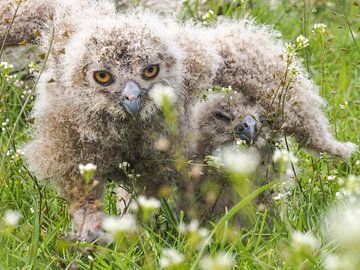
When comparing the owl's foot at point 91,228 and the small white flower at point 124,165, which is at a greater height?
the small white flower at point 124,165

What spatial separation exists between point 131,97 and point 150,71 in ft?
1.13

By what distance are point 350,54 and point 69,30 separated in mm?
3919

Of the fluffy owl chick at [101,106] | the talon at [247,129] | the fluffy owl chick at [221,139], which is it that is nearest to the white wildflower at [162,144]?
the fluffy owl chick at [101,106]

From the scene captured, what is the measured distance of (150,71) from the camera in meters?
4.52

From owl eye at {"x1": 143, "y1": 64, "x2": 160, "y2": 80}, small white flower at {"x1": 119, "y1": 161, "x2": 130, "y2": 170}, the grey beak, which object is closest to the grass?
small white flower at {"x1": 119, "y1": 161, "x2": 130, "y2": 170}

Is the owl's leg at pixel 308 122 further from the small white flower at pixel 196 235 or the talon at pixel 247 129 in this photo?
the small white flower at pixel 196 235

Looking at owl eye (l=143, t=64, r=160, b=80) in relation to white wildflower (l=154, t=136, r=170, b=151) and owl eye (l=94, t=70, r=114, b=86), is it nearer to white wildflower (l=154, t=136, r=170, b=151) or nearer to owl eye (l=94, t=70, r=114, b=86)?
owl eye (l=94, t=70, r=114, b=86)

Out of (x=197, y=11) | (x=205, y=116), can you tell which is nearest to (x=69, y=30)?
(x=205, y=116)

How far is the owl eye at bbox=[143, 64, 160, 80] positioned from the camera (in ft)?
14.7

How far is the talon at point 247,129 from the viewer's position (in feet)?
15.9

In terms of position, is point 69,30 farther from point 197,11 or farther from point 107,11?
point 197,11

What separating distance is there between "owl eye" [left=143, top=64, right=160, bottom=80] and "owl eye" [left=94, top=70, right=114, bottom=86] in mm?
189

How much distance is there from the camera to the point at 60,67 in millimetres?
4727

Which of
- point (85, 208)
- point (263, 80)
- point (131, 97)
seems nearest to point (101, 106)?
point (131, 97)
